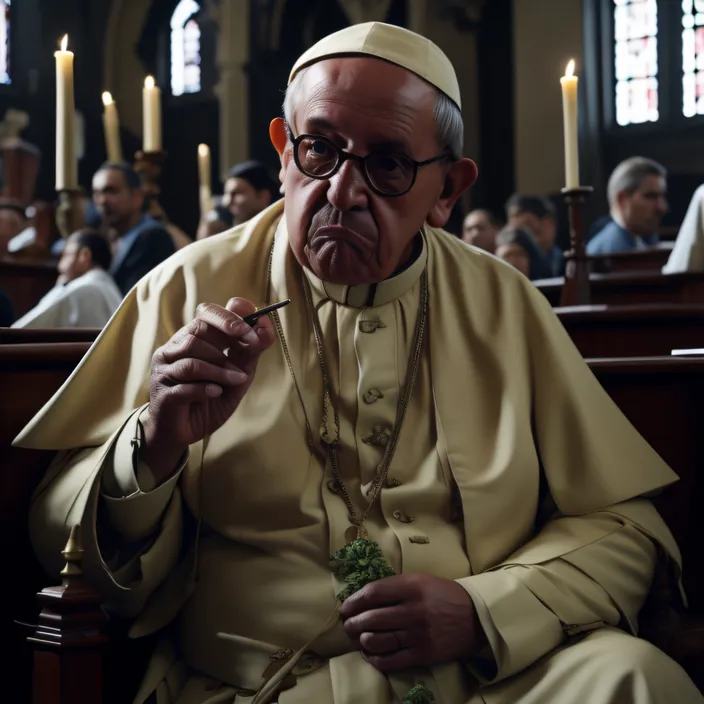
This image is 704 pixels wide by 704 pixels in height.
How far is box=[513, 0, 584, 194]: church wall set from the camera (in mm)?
13891

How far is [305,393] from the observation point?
91.7 inches

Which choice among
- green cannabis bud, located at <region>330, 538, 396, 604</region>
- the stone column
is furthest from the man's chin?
the stone column

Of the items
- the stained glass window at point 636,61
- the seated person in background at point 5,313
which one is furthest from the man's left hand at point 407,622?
the stained glass window at point 636,61

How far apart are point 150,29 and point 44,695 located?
19.0 meters

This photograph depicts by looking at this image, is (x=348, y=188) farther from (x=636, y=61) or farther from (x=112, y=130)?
(x=636, y=61)

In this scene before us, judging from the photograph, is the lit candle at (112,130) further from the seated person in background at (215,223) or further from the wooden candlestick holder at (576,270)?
the wooden candlestick holder at (576,270)

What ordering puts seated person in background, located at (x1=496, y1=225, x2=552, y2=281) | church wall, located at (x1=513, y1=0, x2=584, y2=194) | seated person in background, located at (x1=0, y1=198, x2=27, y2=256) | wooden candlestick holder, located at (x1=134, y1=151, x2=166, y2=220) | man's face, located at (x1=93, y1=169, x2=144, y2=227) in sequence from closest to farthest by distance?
wooden candlestick holder, located at (x1=134, y1=151, x2=166, y2=220)
seated person in background, located at (x1=496, y1=225, x2=552, y2=281)
man's face, located at (x1=93, y1=169, x2=144, y2=227)
seated person in background, located at (x1=0, y1=198, x2=27, y2=256)
church wall, located at (x1=513, y1=0, x2=584, y2=194)

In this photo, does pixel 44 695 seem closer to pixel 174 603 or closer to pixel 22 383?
pixel 174 603

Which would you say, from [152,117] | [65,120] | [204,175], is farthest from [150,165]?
[204,175]

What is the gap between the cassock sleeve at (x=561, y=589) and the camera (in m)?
2.03

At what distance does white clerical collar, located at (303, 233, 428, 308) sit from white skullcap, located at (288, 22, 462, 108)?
15.3 inches

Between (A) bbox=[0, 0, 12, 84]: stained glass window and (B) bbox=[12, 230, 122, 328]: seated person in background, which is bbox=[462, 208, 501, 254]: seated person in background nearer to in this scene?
(B) bbox=[12, 230, 122, 328]: seated person in background

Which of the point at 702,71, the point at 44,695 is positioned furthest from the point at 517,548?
the point at 702,71

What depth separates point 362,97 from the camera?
2236 millimetres
